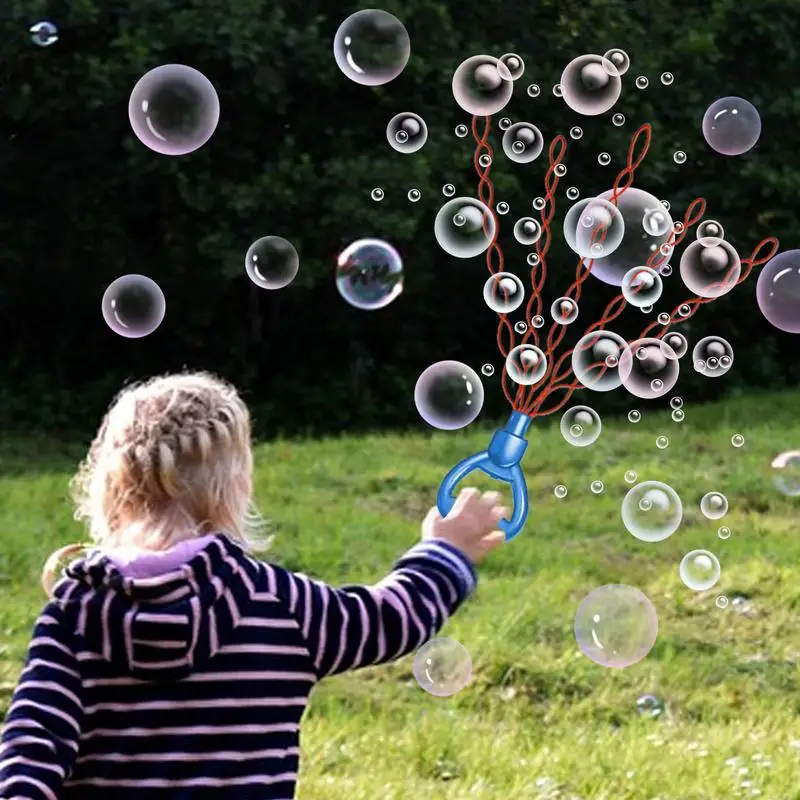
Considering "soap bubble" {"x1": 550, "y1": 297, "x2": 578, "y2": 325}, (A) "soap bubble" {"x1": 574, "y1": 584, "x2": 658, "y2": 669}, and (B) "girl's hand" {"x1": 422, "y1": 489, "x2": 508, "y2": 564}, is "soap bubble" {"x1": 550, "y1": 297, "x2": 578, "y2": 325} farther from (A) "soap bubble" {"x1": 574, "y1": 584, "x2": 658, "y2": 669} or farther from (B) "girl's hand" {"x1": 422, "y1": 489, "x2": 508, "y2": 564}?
(B) "girl's hand" {"x1": 422, "y1": 489, "x2": 508, "y2": 564}

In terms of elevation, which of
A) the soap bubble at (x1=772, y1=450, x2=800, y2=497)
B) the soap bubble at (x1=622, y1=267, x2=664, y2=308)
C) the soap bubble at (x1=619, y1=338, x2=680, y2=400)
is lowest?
the soap bubble at (x1=772, y1=450, x2=800, y2=497)

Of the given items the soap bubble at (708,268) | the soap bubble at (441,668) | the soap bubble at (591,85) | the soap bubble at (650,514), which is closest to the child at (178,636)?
the soap bubble at (441,668)

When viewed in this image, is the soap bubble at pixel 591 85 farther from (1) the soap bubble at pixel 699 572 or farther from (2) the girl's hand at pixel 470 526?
(2) the girl's hand at pixel 470 526

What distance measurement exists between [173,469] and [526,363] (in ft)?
5.73

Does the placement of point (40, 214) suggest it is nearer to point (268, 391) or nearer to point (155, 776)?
point (268, 391)

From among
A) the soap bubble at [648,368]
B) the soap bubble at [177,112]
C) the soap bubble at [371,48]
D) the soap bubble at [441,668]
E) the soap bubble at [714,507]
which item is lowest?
the soap bubble at [714,507]

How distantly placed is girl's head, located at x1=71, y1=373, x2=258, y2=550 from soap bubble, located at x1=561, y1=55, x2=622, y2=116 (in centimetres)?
277

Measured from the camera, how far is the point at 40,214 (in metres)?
9.53

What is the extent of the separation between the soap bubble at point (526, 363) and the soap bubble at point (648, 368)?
1.17 feet

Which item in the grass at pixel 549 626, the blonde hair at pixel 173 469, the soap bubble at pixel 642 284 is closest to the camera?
the blonde hair at pixel 173 469

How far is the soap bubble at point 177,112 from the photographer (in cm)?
428

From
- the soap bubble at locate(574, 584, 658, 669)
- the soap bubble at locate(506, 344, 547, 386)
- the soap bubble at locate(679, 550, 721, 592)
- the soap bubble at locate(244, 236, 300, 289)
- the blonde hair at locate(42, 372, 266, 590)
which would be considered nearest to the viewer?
the blonde hair at locate(42, 372, 266, 590)

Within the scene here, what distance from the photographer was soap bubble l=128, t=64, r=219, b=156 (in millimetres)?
4281

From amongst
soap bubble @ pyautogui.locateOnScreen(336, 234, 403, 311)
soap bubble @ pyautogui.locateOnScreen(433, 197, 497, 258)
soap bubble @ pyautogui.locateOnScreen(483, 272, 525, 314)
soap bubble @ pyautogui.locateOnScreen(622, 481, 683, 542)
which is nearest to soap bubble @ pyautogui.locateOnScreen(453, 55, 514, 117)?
soap bubble @ pyautogui.locateOnScreen(433, 197, 497, 258)
